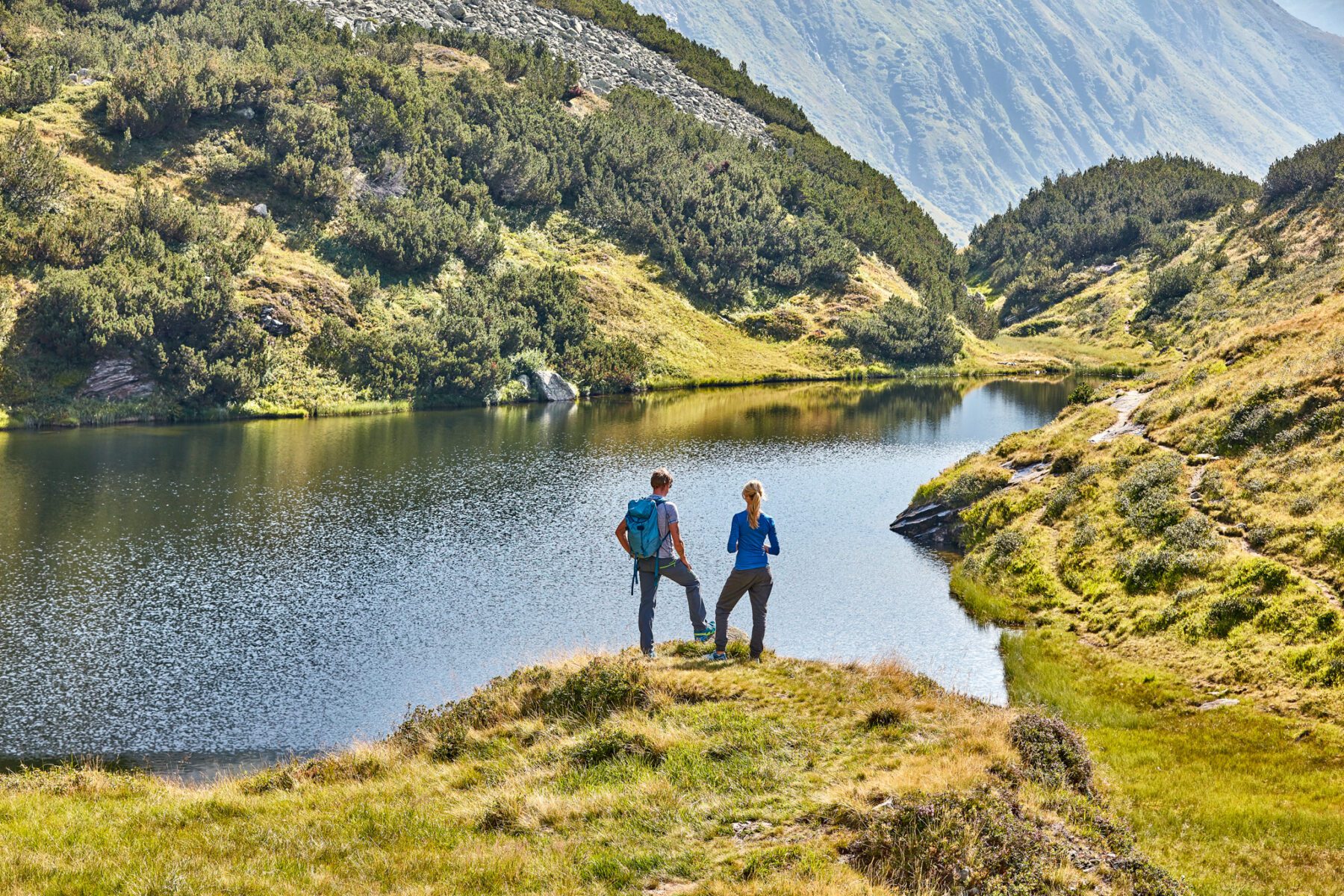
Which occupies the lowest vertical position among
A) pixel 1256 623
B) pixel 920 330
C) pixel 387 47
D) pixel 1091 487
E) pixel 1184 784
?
pixel 1184 784

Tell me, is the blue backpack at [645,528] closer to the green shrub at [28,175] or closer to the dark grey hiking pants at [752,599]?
the dark grey hiking pants at [752,599]

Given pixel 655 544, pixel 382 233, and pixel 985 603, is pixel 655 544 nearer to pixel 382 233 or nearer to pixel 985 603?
pixel 985 603

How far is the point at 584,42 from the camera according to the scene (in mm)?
185375

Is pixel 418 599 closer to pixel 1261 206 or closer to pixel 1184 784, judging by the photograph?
pixel 1184 784

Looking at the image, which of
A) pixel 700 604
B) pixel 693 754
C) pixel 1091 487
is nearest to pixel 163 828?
pixel 693 754

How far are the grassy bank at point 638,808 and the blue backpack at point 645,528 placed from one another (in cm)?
258

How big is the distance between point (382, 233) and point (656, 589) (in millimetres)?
98423

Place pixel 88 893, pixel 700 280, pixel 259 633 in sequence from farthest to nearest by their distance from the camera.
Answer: pixel 700 280 < pixel 259 633 < pixel 88 893

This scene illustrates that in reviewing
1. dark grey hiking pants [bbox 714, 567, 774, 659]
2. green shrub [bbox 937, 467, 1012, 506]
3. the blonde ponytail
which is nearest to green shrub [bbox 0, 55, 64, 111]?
green shrub [bbox 937, 467, 1012, 506]

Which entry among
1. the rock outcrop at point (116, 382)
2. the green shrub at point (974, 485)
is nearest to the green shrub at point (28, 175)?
the rock outcrop at point (116, 382)

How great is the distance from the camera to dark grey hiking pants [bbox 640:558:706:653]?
1962 cm

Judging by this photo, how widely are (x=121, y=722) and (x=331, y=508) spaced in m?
25.4

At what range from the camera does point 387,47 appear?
146 meters

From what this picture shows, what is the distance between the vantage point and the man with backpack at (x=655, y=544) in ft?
63.0
